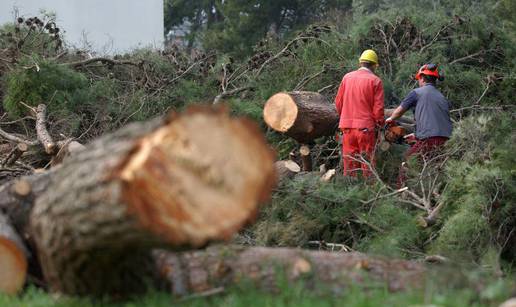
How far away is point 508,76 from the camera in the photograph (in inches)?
377

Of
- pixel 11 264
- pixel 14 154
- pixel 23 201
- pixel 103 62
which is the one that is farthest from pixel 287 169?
pixel 11 264

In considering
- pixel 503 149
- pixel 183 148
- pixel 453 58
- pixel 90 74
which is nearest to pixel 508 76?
pixel 453 58

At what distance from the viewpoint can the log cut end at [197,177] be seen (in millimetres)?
3465

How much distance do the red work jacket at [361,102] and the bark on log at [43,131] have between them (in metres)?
2.89

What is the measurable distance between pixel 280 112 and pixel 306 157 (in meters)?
0.55

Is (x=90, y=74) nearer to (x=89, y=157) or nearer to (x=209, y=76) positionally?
(x=209, y=76)

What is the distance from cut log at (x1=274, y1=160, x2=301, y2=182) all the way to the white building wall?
7.88 m

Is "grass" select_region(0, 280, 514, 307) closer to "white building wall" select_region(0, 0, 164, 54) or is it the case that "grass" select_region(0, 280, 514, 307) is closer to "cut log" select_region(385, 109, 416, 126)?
"cut log" select_region(385, 109, 416, 126)

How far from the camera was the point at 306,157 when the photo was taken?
8.88m

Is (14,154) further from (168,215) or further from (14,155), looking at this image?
(168,215)

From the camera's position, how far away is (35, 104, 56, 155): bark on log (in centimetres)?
820

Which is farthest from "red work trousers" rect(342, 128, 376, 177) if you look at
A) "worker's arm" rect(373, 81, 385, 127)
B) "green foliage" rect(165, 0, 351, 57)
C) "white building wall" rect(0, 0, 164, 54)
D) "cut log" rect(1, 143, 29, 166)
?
"green foliage" rect(165, 0, 351, 57)

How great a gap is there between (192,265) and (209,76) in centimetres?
643

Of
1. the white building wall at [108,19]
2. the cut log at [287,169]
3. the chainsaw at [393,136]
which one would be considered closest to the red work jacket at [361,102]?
the chainsaw at [393,136]
